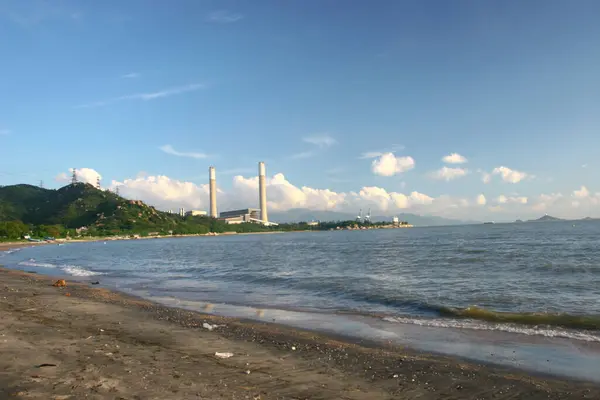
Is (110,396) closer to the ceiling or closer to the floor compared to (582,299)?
closer to the ceiling

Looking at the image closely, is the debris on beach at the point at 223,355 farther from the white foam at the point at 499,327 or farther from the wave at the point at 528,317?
the wave at the point at 528,317

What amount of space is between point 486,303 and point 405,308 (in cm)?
400

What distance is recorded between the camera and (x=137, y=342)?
11.2m

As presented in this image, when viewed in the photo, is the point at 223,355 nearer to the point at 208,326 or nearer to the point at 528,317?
the point at 208,326

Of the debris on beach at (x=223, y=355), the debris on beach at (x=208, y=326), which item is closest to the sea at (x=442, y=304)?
the debris on beach at (x=208, y=326)

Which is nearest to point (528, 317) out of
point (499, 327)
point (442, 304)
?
point (499, 327)

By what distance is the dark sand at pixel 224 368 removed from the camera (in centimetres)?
739

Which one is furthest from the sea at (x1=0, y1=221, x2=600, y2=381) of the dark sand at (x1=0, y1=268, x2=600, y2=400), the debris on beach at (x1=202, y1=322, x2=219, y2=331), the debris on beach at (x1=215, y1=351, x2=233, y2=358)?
the debris on beach at (x1=215, y1=351, x2=233, y2=358)

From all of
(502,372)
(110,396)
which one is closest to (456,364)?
(502,372)

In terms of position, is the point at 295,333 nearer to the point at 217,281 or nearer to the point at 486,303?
the point at 486,303

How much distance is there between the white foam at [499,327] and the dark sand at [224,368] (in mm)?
4227

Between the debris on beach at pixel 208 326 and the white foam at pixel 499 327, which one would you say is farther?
the debris on beach at pixel 208 326

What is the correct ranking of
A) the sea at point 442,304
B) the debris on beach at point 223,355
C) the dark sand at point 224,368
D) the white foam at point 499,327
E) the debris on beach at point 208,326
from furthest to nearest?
the debris on beach at point 208,326 → the white foam at point 499,327 → the sea at point 442,304 → the debris on beach at point 223,355 → the dark sand at point 224,368

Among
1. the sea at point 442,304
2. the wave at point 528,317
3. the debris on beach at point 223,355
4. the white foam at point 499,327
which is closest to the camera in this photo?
the debris on beach at point 223,355
